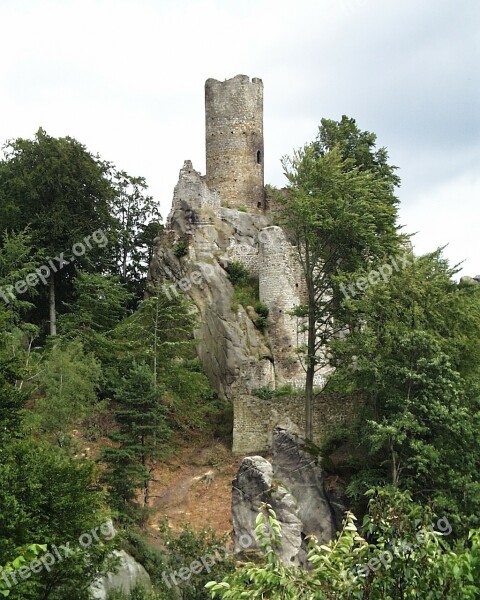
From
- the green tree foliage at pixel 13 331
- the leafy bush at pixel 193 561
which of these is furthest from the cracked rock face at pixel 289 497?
the green tree foliage at pixel 13 331

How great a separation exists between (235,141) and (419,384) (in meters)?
23.5

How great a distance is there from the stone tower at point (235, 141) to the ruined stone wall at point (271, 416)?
16.1m

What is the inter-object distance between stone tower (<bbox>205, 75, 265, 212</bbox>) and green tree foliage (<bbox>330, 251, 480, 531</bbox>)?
728 inches

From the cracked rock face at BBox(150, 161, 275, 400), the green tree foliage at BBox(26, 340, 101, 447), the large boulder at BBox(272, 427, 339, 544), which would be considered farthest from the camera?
the cracked rock face at BBox(150, 161, 275, 400)

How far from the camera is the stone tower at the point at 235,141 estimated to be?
1674 inches

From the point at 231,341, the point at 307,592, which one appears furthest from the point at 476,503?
the point at 231,341

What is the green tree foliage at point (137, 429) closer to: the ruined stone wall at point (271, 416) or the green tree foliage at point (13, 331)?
the green tree foliage at point (13, 331)

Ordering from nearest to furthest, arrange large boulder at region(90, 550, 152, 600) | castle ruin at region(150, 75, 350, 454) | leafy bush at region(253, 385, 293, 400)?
large boulder at region(90, 550, 152, 600)
castle ruin at region(150, 75, 350, 454)
leafy bush at region(253, 385, 293, 400)

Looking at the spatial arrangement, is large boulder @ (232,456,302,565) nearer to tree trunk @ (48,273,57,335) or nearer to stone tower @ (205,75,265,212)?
tree trunk @ (48,273,57,335)

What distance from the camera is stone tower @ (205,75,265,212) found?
42.5m

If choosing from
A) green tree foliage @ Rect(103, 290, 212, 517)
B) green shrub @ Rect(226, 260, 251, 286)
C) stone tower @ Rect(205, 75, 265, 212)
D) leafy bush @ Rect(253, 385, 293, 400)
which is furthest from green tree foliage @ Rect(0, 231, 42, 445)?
stone tower @ Rect(205, 75, 265, 212)

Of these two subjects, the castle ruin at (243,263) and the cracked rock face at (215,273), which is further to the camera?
the cracked rock face at (215,273)

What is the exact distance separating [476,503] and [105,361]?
48.9 ft

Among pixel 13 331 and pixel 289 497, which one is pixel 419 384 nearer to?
pixel 289 497
